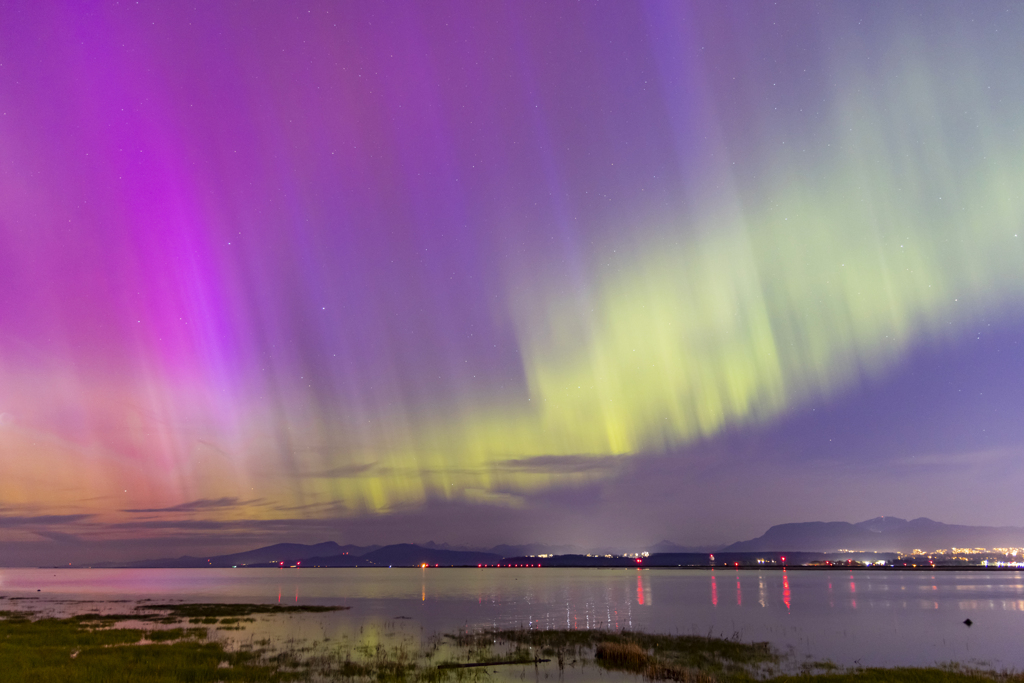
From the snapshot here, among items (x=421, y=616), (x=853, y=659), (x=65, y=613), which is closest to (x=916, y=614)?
(x=853, y=659)

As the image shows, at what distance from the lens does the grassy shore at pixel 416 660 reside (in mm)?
32312

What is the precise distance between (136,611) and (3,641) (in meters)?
35.6

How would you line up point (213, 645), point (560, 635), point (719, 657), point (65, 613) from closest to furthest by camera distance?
1. point (719, 657)
2. point (213, 645)
3. point (560, 635)
4. point (65, 613)

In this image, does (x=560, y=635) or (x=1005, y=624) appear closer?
(x=560, y=635)

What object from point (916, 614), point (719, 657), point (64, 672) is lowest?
point (916, 614)

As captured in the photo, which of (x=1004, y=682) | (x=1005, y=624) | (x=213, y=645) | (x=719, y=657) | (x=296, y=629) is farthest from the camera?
(x=1005, y=624)

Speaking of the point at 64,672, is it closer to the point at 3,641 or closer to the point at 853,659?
the point at 3,641

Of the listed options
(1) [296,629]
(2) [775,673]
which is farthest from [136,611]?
(2) [775,673]

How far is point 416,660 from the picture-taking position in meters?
38.8

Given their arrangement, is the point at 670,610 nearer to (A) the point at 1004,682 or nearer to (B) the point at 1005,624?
(B) the point at 1005,624

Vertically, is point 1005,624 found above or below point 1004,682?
below

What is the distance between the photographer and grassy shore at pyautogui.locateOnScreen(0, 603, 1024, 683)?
32312 millimetres

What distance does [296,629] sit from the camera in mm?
56094

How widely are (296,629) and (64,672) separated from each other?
27440 mm
